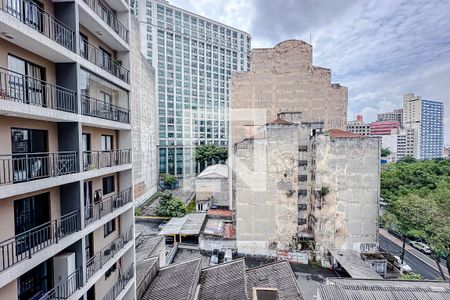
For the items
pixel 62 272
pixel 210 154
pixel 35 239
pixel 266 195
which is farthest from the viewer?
pixel 210 154

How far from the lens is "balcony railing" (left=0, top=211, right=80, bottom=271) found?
16.5ft

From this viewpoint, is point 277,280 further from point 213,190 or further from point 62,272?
point 213,190

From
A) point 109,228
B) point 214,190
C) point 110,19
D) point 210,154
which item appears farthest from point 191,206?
point 110,19

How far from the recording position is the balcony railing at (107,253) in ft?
25.3

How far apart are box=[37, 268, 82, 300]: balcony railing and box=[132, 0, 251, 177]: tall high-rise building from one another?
49230 millimetres

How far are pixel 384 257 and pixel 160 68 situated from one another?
181 ft

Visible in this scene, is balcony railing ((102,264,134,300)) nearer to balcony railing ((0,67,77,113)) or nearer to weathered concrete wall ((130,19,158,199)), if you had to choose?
balcony railing ((0,67,77,113))

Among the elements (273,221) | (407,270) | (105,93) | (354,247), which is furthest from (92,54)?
(407,270)

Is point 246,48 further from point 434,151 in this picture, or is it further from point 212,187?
point 434,151

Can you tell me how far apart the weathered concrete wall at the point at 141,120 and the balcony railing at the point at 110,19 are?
22369mm

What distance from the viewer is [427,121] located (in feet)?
337

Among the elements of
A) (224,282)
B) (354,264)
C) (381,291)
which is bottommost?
(354,264)

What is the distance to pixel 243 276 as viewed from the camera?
42.5ft

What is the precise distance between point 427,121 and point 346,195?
109404 millimetres
